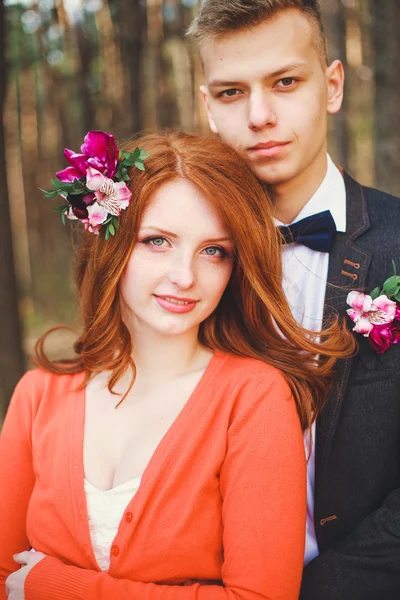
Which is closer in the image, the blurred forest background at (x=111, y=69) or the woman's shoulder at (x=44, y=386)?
the woman's shoulder at (x=44, y=386)

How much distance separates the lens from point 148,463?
1.87 metres

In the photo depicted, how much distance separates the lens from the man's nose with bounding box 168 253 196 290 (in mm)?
1850

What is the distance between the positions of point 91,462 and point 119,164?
37.9 inches

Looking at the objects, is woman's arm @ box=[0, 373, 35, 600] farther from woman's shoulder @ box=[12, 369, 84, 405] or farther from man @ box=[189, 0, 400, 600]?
man @ box=[189, 0, 400, 600]

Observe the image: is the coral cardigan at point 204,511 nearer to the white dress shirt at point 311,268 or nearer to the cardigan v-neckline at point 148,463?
the cardigan v-neckline at point 148,463

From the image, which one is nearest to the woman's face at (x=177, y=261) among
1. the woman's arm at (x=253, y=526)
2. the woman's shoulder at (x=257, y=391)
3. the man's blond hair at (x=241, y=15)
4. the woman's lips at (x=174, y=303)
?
the woman's lips at (x=174, y=303)

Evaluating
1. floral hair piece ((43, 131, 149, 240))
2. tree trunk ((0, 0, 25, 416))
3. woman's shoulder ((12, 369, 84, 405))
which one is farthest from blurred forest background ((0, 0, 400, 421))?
floral hair piece ((43, 131, 149, 240))

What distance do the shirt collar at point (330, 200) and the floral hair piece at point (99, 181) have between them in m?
0.79

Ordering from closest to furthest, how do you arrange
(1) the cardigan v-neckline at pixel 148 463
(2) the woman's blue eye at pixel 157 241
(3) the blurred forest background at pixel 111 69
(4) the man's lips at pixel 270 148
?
(1) the cardigan v-neckline at pixel 148 463
(2) the woman's blue eye at pixel 157 241
(4) the man's lips at pixel 270 148
(3) the blurred forest background at pixel 111 69

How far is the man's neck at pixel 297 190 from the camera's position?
2.45m

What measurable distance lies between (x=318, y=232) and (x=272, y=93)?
1.79 feet

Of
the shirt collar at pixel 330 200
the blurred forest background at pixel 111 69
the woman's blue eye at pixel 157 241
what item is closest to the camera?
the woman's blue eye at pixel 157 241

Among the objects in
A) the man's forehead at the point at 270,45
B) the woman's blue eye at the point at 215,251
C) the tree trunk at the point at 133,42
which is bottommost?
the woman's blue eye at the point at 215,251

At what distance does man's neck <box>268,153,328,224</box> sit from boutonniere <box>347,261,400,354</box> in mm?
504
